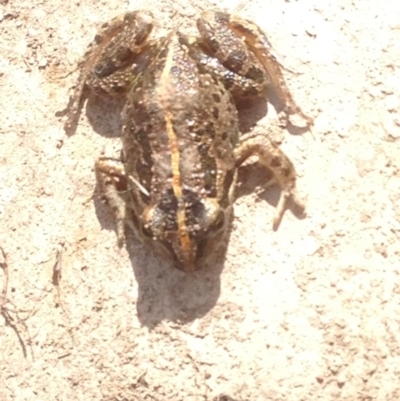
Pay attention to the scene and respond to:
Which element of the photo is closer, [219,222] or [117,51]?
[219,222]

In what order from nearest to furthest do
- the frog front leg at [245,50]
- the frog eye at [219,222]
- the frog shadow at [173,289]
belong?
A: the frog eye at [219,222] < the frog shadow at [173,289] < the frog front leg at [245,50]

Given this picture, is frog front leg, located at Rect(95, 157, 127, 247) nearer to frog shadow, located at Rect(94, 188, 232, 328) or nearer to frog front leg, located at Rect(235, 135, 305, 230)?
frog shadow, located at Rect(94, 188, 232, 328)

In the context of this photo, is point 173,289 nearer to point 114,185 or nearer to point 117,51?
point 114,185

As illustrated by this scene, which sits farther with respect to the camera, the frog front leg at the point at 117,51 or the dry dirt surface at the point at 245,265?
the frog front leg at the point at 117,51

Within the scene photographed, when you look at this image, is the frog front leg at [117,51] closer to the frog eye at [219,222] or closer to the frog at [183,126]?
the frog at [183,126]

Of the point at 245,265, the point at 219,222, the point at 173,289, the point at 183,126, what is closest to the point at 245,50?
the point at 183,126

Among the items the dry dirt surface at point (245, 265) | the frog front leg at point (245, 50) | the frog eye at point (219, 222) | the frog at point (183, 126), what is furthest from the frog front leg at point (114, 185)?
the frog front leg at point (245, 50)

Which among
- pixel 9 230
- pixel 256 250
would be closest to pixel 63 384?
pixel 9 230
